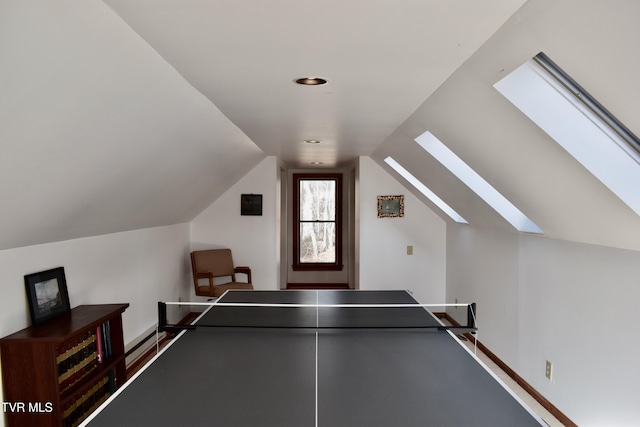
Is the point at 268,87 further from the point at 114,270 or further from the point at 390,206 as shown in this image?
the point at 390,206

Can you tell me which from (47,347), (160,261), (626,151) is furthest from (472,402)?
(160,261)

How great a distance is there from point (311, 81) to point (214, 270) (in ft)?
11.9

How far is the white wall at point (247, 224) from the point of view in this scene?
18.9ft

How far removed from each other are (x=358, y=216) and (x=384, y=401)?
4.25 m

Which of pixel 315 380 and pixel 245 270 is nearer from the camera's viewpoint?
pixel 315 380

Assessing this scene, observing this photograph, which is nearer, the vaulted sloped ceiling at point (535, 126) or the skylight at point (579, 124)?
the vaulted sloped ceiling at point (535, 126)

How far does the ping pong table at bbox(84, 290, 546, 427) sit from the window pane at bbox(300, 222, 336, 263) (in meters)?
5.19

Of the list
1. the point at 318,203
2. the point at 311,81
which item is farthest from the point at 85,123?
the point at 318,203

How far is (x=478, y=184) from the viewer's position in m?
3.62

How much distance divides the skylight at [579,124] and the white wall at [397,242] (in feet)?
12.1

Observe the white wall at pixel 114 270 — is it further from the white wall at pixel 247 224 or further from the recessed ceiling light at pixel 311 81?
the recessed ceiling light at pixel 311 81

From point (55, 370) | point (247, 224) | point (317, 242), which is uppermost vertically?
point (247, 224)

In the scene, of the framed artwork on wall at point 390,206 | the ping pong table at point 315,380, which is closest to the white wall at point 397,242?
the framed artwork on wall at point 390,206

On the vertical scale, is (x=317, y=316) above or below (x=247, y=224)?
below
